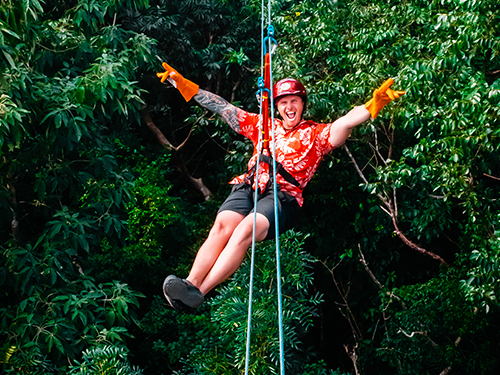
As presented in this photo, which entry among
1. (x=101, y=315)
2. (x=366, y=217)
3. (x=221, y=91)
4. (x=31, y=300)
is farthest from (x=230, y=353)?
(x=221, y=91)

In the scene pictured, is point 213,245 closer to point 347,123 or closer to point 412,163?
point 347,123

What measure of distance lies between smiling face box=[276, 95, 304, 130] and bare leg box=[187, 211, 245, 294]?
1.99 feet

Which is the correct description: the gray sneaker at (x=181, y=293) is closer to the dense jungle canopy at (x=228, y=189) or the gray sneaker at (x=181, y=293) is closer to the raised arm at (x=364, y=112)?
the raised arm at (x=364, y=112)

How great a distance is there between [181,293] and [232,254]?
0.29 metres

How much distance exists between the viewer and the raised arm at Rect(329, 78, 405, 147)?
2.92 m

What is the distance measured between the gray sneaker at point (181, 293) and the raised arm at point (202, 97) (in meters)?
1.07

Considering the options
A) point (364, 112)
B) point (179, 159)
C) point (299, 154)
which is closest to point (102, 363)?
point (299, 154)

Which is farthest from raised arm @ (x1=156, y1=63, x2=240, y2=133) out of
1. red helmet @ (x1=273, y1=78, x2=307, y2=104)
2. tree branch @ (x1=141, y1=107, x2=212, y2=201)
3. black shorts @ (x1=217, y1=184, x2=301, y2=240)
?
tree branch @ (x1=141, y1=107, x2=212, y2=201)

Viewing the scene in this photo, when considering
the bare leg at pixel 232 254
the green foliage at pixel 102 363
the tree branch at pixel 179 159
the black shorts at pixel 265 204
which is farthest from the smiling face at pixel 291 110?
the tree branch at pixel 179 159

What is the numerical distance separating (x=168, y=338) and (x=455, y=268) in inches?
108

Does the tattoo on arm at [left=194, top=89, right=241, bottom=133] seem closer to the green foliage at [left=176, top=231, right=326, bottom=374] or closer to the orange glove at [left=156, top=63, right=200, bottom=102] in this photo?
the orange glove at [left=156, top=63, right=200, bottom=102]

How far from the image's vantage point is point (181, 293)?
2762 mm

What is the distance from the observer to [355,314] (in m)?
6.39

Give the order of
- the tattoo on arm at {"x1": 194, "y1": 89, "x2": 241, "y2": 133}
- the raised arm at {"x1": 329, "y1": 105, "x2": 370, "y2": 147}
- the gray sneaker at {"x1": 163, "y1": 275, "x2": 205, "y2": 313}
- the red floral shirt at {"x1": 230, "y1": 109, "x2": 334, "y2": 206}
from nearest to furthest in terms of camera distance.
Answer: the gray sneaker at {"x1": 163, "y1": 275, "x2": 205, "y2": 313} < the raised arm at {"x1": 329, "y1": 105, "x2": 370, "y2": 147} < the red floral shirt at {"x1": 230, "y1": 109, "x2": 334, "y2": 206} < the tattoo on arm at {"x1": 194, "y1": 89, "x2": 241, "y2": 133}
